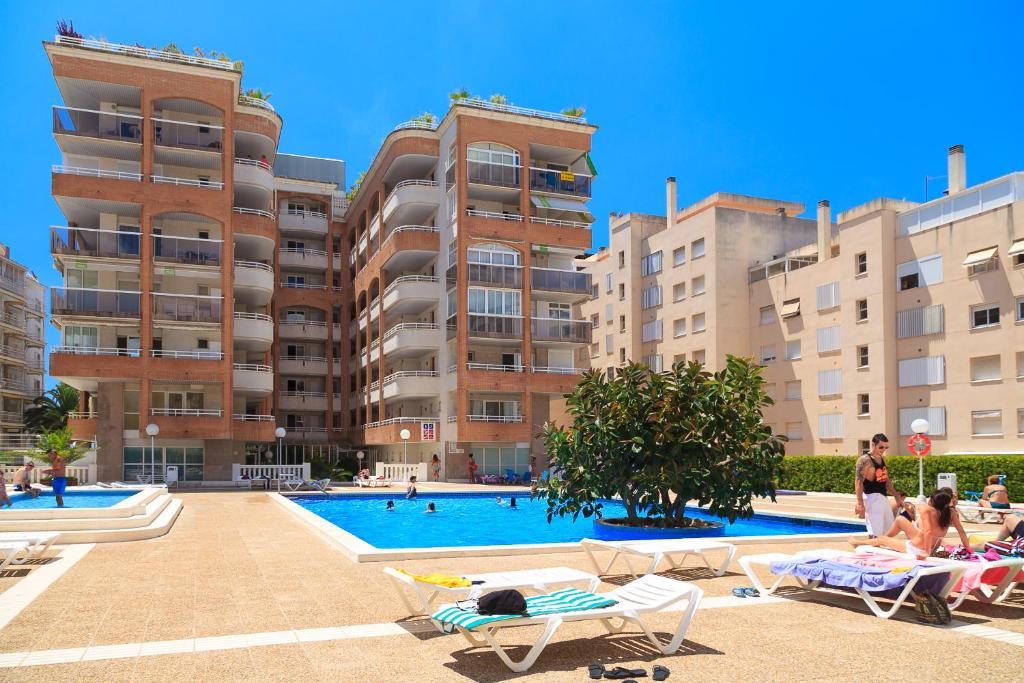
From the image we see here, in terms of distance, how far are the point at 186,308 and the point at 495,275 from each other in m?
15.1

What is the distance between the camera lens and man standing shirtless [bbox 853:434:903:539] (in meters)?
11.6

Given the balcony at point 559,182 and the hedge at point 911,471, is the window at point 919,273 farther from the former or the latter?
the balcony at point 559,182

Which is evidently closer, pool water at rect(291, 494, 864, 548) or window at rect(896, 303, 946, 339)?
pool water at rect(291, 494, 864, 548)

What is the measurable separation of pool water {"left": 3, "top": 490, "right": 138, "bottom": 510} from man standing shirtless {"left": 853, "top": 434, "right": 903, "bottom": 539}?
2026cm

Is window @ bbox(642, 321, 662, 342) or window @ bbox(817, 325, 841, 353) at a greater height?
window @ bbox(642, 321, 662, 342)

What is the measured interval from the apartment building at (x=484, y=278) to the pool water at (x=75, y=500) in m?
15.7

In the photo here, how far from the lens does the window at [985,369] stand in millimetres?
37312

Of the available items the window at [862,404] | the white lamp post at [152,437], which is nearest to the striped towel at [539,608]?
the white lamp post at [152,437]

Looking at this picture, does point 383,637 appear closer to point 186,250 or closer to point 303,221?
point 186,250

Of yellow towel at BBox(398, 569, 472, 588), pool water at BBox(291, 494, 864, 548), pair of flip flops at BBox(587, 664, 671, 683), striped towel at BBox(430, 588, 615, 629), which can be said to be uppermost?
yellow towel at BBox(398, 569, 472, 588)

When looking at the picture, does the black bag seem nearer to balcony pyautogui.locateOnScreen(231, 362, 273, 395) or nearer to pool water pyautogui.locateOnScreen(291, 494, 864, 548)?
pool water pyautogui.locateOnScreen(291, 494, 864, 548)

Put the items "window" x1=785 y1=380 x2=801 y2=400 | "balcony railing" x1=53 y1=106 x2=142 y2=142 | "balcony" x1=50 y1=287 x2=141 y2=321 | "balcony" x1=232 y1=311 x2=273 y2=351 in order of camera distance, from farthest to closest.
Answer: "window" x1=785 y1=380 x2=801 y2=400
"balcony" x1=232 y1=311 x2=273 y2=351
"balcony railing" x1=53 y1=106 x2=142 y2=142
"balcony" x1=50 y1=287 x2=141 y2=321

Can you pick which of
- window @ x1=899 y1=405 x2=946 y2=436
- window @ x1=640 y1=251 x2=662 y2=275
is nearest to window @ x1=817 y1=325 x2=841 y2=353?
window @ x1=899 y1=405 x2=946 y2=436

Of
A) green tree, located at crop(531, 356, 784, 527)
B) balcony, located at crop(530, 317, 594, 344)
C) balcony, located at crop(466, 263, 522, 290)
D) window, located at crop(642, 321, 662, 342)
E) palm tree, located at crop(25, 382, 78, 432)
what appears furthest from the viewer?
palm tree, located at crop(25, 382, 78, 432)
